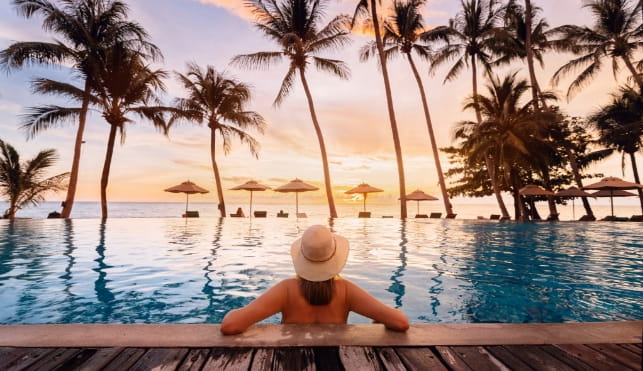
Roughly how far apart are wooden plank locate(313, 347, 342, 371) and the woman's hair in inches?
13.2

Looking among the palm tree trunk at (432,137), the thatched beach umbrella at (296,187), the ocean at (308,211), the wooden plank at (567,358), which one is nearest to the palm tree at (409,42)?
the palm tree trunk at (432,137)

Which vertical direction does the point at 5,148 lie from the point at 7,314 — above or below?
above

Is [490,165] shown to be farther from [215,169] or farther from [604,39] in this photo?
[215,169]

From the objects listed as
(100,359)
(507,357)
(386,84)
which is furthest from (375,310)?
(386,84)

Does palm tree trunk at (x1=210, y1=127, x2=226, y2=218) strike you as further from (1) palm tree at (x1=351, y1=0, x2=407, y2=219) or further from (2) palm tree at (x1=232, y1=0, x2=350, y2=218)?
(1) palm tree at (x1=351, y1=0, x2=407, y2=219)

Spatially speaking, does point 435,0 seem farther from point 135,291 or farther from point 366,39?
point 135,291

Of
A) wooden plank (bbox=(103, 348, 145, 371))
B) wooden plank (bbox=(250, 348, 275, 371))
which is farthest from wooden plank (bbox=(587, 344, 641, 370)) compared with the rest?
wooden plank (bbox=(103, 348, 145, 371))

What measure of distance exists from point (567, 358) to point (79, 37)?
21.6 m

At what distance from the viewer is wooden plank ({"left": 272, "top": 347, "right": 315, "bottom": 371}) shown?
1.69m

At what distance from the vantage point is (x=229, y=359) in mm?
1759

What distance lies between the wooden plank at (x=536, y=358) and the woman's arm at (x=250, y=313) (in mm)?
1421

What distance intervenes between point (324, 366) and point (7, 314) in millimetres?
4841

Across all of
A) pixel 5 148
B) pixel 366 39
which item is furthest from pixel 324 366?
pixel 366 39

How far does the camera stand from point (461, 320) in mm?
4152
